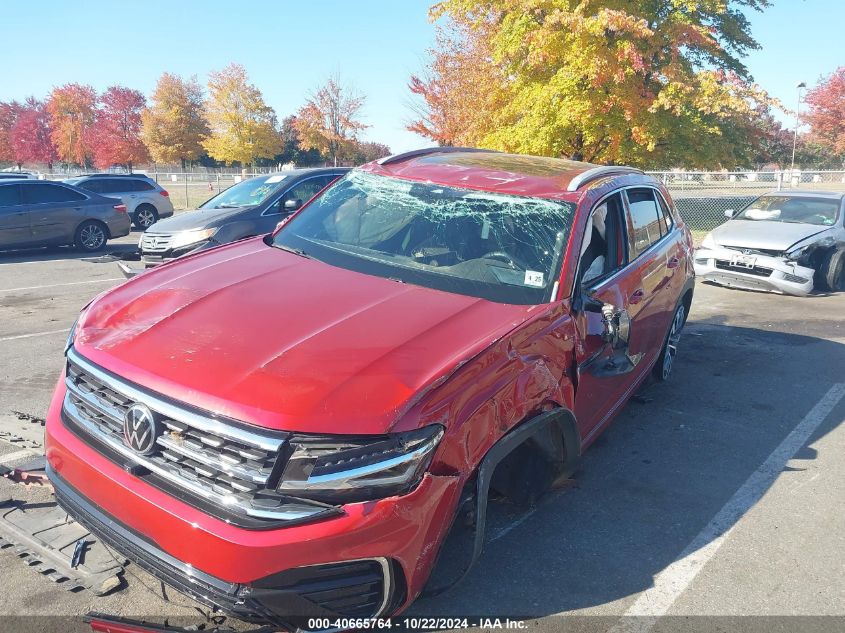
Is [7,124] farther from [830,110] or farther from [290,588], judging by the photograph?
[290,588]

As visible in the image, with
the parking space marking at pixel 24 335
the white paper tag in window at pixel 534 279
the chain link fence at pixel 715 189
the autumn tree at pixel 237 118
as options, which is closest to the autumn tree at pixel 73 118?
the autumn tree at pixel 237 118

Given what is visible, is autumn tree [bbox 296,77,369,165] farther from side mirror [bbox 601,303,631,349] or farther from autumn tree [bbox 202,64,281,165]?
side mirror [bbox 601,303,631,349]

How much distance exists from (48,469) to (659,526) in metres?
2.97

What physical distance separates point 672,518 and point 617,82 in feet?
45.5

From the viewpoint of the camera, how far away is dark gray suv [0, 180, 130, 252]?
13.0 m

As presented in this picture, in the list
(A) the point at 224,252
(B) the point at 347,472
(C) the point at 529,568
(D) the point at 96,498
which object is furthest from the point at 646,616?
(A) the point at 224,252

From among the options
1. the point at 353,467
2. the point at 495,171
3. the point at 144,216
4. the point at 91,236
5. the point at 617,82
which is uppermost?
the point at 617,82

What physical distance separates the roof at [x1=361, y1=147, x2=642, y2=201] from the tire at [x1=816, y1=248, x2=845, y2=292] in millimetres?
7146

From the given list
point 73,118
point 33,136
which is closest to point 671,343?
point 73,118

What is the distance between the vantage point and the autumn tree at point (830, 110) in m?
42.7

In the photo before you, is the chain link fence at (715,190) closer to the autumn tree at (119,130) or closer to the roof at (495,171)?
the roof at (495,171)

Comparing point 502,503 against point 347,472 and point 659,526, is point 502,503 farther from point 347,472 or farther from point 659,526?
point 347,472

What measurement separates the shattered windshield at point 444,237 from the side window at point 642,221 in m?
1.05

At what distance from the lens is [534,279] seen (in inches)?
132
